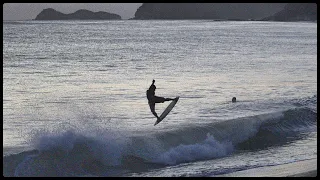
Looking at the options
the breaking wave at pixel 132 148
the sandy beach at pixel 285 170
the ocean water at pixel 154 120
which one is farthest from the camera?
the ocean water at pixel 154 120

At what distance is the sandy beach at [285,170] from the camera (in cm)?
1809

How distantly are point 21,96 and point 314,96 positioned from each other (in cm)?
1802

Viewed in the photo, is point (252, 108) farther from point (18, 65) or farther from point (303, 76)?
point (18, 65)

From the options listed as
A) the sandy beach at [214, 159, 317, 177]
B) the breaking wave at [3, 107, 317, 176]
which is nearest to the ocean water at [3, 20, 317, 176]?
the breaking wave at [3, 107, 317, 176]

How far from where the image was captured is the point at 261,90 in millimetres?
42219

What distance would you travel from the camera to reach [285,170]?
62.6 feet

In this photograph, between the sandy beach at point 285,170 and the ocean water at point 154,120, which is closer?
the sandy beach at point 285,170

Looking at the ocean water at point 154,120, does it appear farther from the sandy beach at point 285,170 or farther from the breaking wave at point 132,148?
the sandy beach at point 285,170

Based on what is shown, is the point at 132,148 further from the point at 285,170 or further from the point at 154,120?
the point at 285,170

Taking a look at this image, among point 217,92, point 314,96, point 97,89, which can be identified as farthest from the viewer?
point 97,89

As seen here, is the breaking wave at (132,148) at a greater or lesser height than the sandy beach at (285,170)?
greater

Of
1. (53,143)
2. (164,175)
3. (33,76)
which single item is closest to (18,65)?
(33,76)

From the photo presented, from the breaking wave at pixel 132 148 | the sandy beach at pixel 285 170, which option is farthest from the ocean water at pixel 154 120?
the sandy beach at pixel 285 170

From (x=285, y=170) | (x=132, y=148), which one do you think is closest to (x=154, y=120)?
(x=132, y=148)
